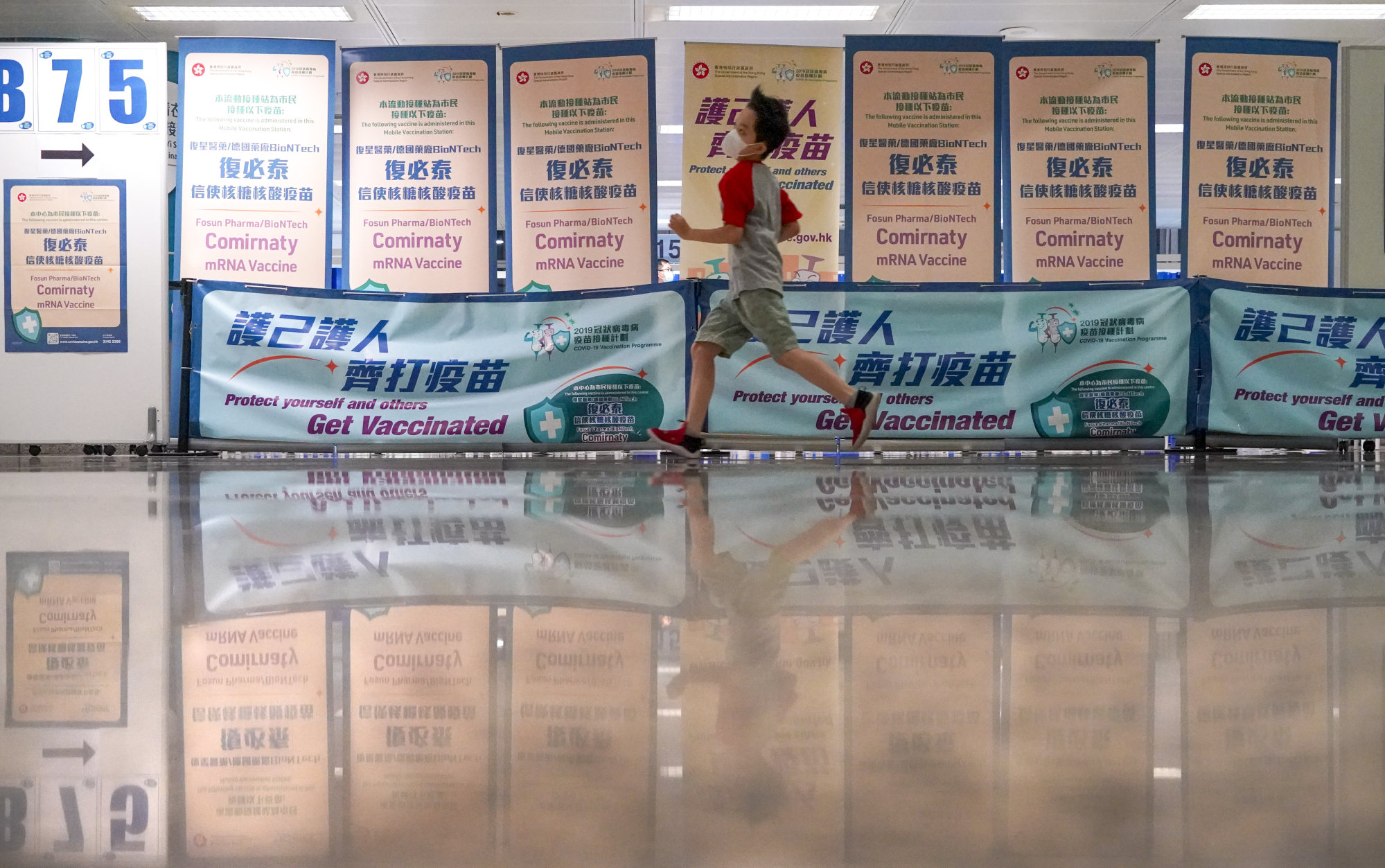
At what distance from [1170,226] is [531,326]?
17.2 meters

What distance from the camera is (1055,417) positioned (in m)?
5.34

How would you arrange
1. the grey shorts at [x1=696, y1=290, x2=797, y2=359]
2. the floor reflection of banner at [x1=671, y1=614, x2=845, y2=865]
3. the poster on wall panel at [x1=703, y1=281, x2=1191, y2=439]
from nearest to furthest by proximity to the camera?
the floor reflection of banner at [x1=671, y1=614, x2=845, y2=865]
the grey shorts at [x1=696, y1=290, x2=797, y2=359]
the poster on wall panel at [x1=703, y1=281, x2=1191, y2=439]

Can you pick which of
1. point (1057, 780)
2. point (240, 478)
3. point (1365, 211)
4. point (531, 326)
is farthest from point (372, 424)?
point (1365, 211)

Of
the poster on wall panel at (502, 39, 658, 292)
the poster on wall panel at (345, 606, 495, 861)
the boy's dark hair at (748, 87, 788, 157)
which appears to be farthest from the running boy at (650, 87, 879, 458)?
the poster on wall panel at (345, 606, 495, 861)

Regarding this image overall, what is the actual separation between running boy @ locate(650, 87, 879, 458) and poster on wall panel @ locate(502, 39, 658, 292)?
82.3 inches

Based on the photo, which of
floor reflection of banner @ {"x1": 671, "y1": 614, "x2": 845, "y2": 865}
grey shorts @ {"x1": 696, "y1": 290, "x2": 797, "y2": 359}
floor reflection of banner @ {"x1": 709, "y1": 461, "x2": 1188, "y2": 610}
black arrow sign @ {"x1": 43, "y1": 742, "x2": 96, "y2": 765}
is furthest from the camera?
grey shorts @ {"x1": 696, "y1": 290, "x2": 797, "y2": 359}

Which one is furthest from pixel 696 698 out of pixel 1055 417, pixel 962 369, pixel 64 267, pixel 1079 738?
pixel 64 267

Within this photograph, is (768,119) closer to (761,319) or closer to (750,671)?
(761,319)

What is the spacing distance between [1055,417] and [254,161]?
4.60 metres

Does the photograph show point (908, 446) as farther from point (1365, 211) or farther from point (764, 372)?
point (1365, 211)

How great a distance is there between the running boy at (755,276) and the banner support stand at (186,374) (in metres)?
2.51

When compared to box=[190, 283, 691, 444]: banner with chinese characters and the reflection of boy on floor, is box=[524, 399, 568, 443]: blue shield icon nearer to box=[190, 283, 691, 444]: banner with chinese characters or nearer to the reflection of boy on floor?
box=[190, 283, 691, 444]: banner with chinese characters

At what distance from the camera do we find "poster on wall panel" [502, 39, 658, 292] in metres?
6.51

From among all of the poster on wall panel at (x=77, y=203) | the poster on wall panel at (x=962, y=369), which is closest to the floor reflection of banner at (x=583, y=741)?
the poster on wall panel at (x=962, y=369)
